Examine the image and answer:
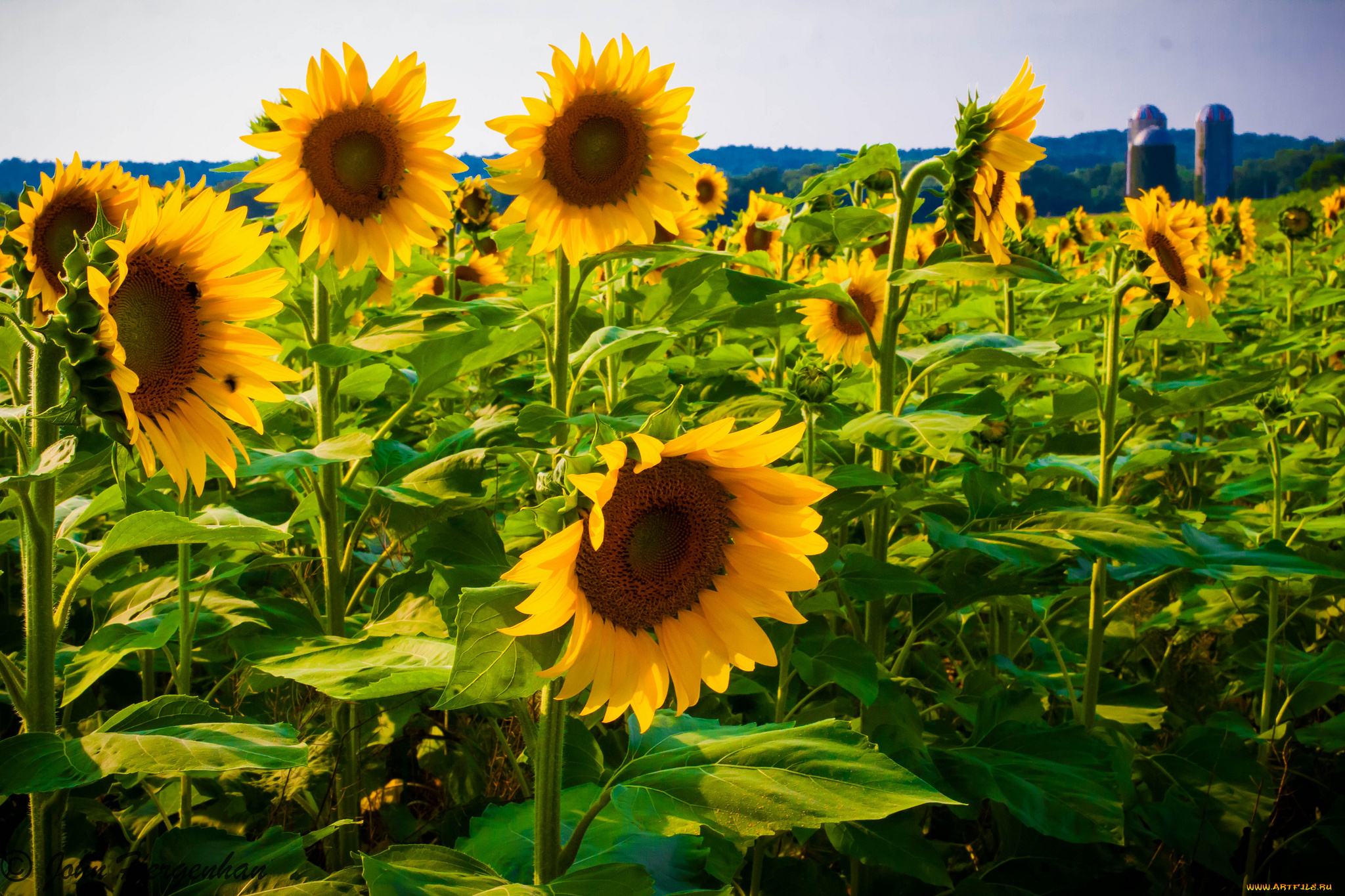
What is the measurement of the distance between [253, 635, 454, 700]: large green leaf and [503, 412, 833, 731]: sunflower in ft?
0.62

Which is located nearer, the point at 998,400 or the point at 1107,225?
the point at 998,400

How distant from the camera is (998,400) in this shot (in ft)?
6.56

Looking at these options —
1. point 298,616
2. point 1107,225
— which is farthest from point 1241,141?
point 298,616

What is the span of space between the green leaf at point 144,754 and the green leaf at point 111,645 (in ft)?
0.77

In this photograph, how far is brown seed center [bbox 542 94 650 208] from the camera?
6.59 ft

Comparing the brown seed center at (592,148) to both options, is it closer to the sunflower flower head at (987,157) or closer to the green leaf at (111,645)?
the sunflower flower head at (987,157)

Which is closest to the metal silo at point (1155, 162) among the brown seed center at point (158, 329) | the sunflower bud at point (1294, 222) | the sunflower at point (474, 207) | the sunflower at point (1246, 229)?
the sunflower at point (1246, 229)

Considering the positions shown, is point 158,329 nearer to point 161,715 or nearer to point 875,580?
point 161,715

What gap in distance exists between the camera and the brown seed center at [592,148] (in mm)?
2008

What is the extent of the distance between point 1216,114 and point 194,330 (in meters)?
132

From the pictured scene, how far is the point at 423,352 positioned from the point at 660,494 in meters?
1.06

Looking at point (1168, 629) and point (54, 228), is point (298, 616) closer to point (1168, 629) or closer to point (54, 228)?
point (54, 228)

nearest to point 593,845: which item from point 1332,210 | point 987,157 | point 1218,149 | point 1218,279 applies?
point 987,157

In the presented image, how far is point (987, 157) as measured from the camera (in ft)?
6.28
